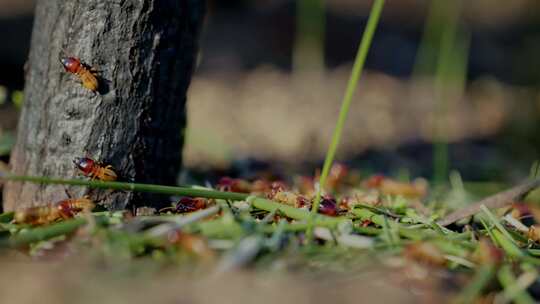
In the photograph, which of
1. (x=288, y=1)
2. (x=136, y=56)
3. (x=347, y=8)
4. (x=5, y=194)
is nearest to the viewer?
(x=136, y=56)

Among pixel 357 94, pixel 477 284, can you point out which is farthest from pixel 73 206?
pixel 357 94

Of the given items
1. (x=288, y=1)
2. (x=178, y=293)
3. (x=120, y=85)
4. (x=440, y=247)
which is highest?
(x=288, y=1)

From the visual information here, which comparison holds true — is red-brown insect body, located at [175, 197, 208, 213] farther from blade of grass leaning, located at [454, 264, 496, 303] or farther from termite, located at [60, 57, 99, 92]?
blade of grass leaning, located at [454, 264, 496, 303]

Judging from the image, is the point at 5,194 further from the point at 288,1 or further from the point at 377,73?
the point at 288,1

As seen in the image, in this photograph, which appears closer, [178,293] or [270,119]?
[178,293]

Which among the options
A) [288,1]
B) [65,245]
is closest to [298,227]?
[65,245]

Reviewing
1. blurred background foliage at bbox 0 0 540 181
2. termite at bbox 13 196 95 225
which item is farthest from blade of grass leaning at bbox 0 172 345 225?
blurred background foliage at bbox 0 0 540 181

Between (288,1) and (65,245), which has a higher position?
(288,1)
